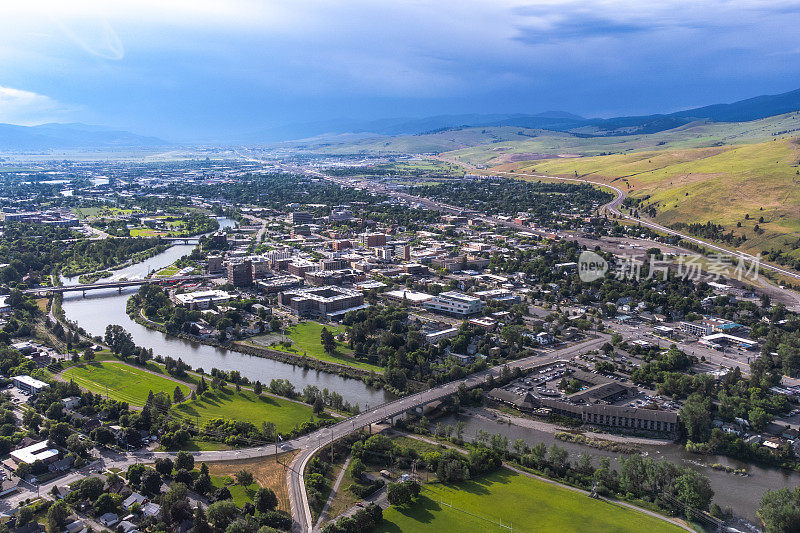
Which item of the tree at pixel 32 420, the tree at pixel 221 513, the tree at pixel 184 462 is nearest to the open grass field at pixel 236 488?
the tree at pixel 184 462

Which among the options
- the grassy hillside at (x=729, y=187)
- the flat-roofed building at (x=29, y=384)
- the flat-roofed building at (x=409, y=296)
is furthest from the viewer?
the grassy hillside at (x=729, y=187)

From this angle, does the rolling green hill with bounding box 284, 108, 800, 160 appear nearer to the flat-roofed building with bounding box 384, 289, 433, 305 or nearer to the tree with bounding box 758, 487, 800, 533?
the flat-roofed building with bounding box 384, 289, 433, 305

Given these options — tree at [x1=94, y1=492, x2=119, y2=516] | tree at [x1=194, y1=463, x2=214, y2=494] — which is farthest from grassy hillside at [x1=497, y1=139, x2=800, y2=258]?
tree at [x1=94, y1=492, x2=119, y2=516]

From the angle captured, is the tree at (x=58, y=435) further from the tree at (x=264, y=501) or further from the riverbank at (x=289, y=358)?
the riverbank at (x=289, y=358)

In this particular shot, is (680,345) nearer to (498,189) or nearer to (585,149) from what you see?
(498,189)

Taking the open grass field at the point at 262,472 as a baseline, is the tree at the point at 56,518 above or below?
above

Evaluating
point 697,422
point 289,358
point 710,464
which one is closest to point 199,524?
point 289,358
